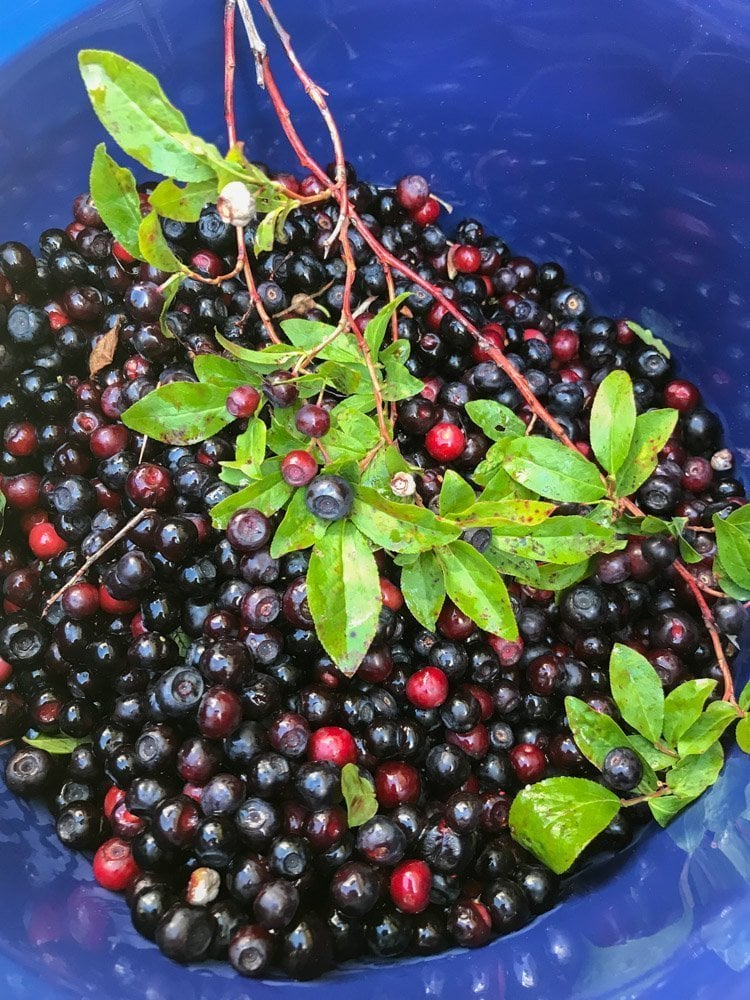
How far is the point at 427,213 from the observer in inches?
82.7

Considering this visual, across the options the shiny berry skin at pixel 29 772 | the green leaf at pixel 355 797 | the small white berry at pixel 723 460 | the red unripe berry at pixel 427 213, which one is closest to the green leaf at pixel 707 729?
the green leaf at pixel 355 797

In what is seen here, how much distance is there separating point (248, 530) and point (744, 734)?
0.94m

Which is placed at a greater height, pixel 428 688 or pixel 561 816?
pixel 428 688

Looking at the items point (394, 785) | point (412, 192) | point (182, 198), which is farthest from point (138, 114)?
point (394, 785)

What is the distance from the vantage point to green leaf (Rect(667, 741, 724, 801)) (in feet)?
4.50

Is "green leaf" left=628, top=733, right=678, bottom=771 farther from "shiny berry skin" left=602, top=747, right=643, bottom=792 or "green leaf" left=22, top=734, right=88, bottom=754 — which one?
"green leaf" left=22, top=734, right=88, bottom=754

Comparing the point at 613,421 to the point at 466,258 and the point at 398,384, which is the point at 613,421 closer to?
the point at 398,384

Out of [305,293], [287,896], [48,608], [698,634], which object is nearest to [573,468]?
[698,634]

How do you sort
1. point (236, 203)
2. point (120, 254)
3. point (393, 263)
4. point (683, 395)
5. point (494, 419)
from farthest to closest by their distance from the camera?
point (683, 395) → point (120, 254) → point (494, 419) → point (393, 263) → point (236, 203)

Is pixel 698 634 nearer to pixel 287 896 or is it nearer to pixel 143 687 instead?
pixel 287 896

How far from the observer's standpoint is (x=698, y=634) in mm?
1650

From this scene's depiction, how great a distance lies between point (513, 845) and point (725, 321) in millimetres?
1270

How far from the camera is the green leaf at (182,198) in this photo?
1349 mm

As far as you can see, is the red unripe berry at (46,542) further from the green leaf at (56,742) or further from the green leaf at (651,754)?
the green leaf at (651,754)
